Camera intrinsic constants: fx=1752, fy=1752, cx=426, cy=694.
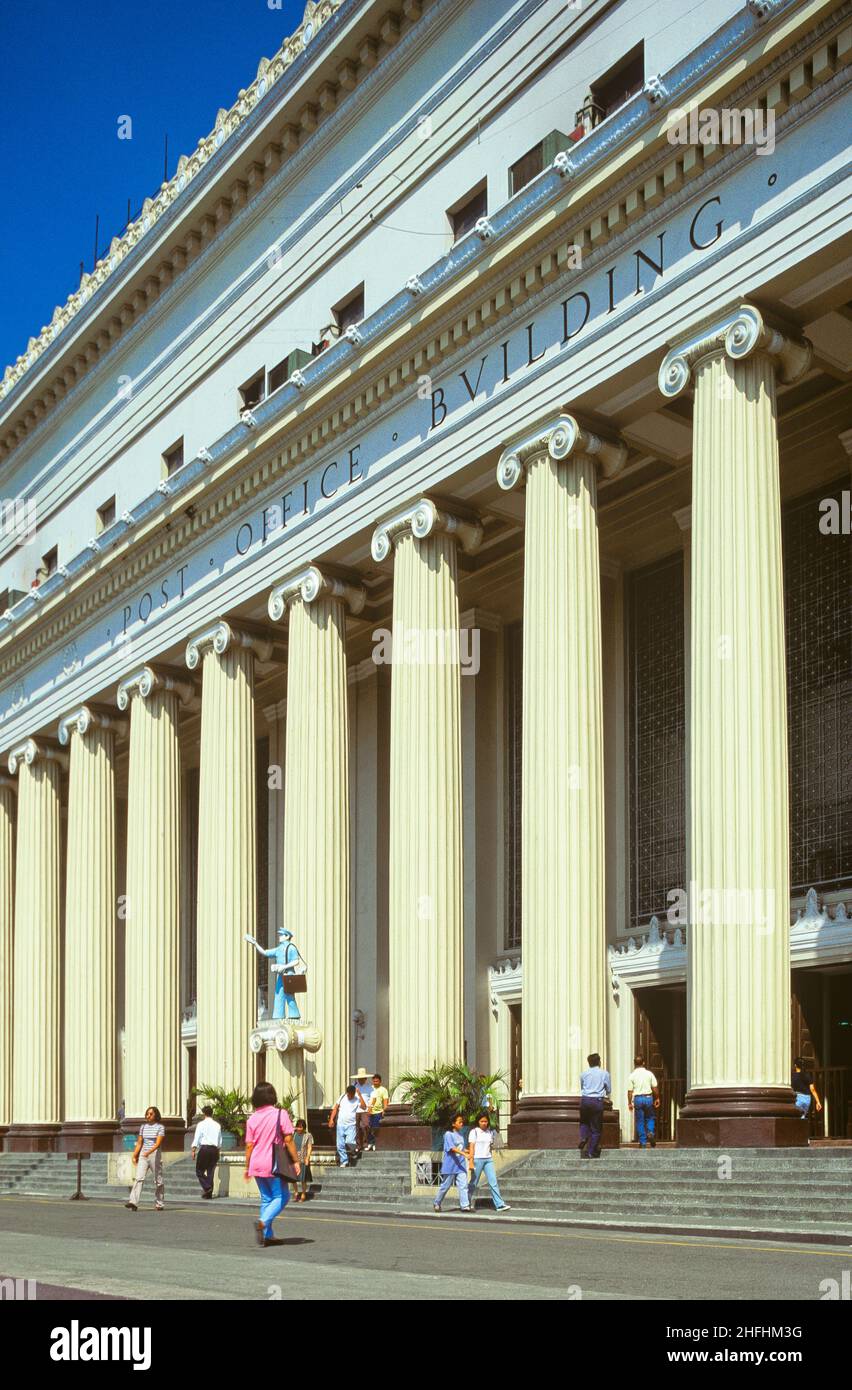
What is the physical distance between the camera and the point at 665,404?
92.6 ft

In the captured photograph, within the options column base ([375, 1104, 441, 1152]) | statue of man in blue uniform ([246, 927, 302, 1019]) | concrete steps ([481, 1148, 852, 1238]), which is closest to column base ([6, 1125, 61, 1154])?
statue of man in blue uniform ([246, 927, 302, 1019])

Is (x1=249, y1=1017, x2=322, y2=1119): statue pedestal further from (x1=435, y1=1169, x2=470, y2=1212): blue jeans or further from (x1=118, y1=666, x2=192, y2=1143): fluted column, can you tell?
(x1=435, y1=1169, x2=470, y2=1212): blue jeans

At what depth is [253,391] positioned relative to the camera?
4038 cm

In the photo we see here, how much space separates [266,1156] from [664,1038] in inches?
727

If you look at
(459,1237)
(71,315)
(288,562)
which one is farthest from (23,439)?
(459,1237)

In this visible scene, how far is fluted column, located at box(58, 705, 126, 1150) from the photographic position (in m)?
43.8

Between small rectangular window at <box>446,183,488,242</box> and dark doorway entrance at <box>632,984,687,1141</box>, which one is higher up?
small rectangular window at <box>446,183,488,242</box>

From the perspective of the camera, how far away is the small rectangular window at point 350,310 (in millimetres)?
36281

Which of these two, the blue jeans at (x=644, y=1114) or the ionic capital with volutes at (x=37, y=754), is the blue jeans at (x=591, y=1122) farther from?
the ionic capital with volutes at (x=37, y=754)

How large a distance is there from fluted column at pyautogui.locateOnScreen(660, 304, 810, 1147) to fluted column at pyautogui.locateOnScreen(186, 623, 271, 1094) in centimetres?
1504

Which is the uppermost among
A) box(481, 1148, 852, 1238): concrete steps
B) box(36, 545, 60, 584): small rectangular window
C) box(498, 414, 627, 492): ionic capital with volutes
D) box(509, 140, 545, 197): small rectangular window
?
box(509, 140, 545, 197): small rectangular window

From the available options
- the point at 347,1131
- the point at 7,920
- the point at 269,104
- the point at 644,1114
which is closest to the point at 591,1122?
the point at 644,1114

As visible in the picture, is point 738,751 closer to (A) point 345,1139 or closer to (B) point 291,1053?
(A) point 345,1139

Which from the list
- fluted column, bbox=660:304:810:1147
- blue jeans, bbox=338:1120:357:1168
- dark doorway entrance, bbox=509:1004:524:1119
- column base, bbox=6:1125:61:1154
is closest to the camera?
fluted column, bbox=660:304:810:1147
